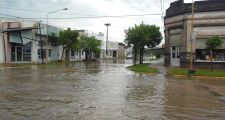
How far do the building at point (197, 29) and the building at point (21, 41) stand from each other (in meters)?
23.9

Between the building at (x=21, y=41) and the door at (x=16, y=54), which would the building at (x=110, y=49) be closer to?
the building at (x=21, y=41)

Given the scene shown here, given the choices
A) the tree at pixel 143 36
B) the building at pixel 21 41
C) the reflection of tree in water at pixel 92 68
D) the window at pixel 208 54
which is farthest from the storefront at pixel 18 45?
the window at pixel 208 54

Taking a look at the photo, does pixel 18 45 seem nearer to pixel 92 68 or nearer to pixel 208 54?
pixel 92 68

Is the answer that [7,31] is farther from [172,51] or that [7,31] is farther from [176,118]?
[176,118]

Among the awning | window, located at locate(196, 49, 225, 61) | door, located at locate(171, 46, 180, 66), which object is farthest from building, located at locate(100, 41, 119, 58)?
window, located at locate(196, 49, 225, 61)

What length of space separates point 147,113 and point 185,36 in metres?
29.9

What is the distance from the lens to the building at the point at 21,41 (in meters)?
50.9

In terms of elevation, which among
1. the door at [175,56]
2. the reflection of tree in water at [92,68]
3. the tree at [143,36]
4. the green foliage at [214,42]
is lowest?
the reflection of tree in water at [92,68]

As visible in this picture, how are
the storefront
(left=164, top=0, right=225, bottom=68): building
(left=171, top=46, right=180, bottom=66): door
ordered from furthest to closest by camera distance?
the storefront < (left=171, top=46, right=180, bottom=66): door < (left=164, top=0, right=225, bottom=68): building

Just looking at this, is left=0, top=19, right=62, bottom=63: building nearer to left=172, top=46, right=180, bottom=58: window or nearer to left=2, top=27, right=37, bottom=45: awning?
left=2, top=27, right=37, bottom=45: awning

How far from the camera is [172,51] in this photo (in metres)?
43.0

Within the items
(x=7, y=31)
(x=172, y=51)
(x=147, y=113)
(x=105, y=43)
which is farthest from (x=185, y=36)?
(x=105, y=43)

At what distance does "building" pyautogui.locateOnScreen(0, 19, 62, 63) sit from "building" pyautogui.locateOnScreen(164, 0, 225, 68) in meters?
23.9

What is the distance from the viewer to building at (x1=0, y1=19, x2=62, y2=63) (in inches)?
2005
